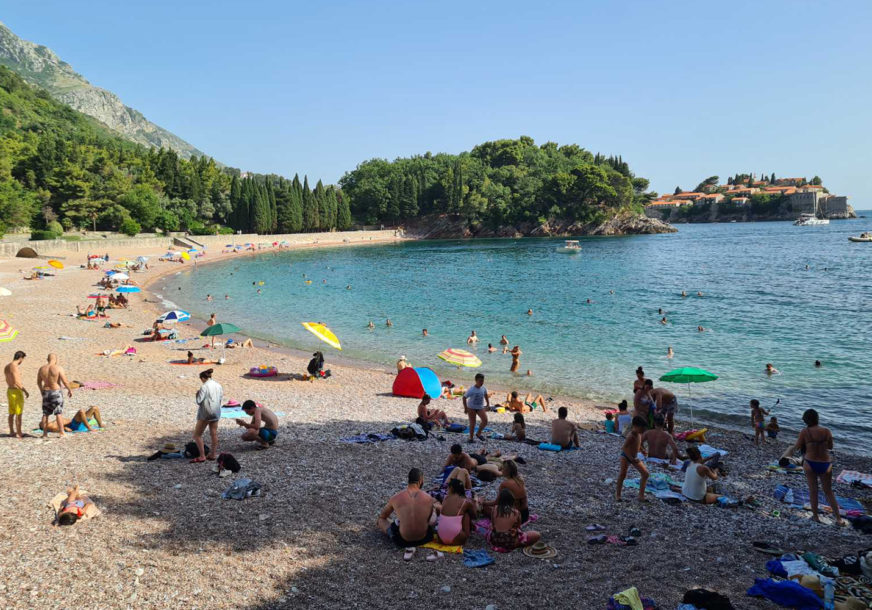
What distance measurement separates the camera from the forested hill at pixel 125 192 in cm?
6625

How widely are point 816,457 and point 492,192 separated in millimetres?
121716

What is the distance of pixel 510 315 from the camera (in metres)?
33.3

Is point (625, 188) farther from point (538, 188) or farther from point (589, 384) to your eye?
point (589, 384)

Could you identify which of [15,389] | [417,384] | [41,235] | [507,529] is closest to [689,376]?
[417,384]

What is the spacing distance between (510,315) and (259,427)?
24.1m

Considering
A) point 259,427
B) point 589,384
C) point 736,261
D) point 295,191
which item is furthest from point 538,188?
point 259,427

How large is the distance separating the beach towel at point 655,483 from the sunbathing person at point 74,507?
8.05 metres

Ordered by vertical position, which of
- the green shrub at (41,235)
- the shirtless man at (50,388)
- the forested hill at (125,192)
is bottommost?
the shirtless man at (50,388)

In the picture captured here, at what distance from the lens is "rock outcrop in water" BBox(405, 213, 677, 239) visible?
12496cm

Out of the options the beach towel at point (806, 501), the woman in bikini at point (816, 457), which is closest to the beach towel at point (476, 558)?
the woman in bikini at point (816, 457)

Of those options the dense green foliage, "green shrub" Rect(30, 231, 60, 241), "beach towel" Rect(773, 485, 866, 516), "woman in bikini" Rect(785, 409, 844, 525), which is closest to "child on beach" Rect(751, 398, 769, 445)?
"beach towel" Rect(773, 485, 866, 516)

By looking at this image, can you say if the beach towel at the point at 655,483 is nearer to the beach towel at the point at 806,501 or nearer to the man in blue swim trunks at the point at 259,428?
the beach towel at the point at 806,501

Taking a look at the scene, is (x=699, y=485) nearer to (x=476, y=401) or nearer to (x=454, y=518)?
(x=454, y=518)

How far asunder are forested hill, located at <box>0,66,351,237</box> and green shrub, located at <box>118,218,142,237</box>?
18cm
